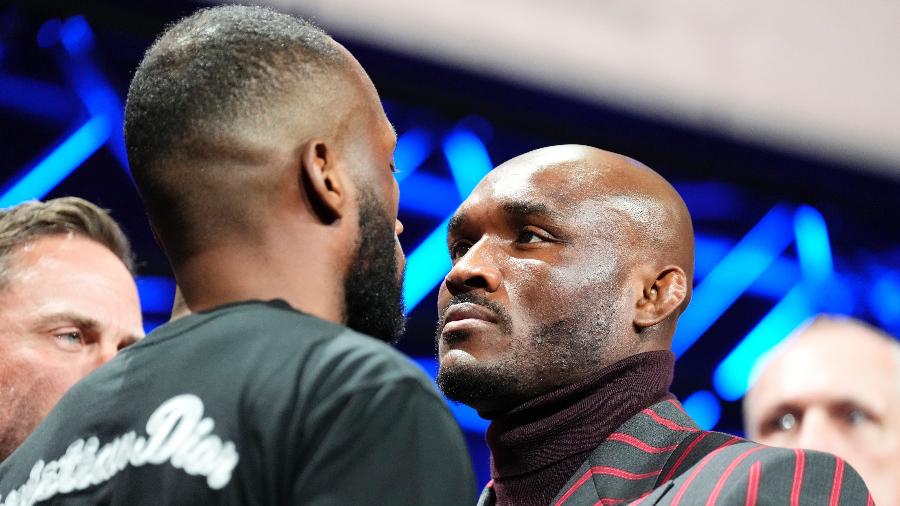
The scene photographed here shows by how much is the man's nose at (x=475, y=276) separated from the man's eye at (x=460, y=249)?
15cm

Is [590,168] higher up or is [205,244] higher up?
[205,244]

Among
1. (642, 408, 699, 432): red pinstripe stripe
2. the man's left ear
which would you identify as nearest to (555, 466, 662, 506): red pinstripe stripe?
(642, 408, 699, 432): red pinstripe stripe

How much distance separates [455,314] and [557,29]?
10.3ft

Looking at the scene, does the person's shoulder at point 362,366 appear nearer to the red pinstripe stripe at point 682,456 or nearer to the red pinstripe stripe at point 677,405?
the red pinstripe stripe at point 682,456

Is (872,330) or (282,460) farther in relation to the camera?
(872,330)

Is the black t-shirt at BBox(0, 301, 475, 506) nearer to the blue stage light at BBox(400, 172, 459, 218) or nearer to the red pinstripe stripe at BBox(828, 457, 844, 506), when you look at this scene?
the red pinstripe stripe at BBox(828, 457, 844, 506)

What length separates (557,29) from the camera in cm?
521

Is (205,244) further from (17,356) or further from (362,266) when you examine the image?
(17,356)

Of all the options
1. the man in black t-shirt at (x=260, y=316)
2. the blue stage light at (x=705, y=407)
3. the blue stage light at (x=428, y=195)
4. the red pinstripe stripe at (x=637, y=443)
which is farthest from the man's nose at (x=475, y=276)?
the blue stage light at (x=705, y=407)

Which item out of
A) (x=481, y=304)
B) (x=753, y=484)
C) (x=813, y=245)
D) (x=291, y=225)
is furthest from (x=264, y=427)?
(x=813, y=245)

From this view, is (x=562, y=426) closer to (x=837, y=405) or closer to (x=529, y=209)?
(x=529, y=209)

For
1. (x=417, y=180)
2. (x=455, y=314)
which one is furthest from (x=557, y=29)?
(x=455, y=314)

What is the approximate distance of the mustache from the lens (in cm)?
231

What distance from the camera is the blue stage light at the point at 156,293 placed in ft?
15.2
